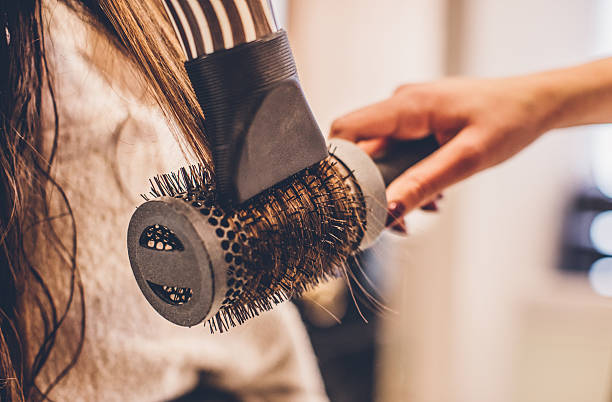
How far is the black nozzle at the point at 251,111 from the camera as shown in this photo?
8.9 inches

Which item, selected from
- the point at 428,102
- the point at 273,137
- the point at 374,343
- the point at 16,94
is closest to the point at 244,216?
the point at 273,137

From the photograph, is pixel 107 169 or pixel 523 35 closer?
pixel 107 169

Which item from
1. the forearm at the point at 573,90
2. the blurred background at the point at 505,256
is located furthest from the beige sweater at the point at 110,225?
the blurred background at the point at 505,256

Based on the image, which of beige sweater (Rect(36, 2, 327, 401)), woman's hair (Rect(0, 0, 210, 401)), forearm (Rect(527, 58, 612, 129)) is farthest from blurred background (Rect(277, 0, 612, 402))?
woman's hair (Rect(0, 0, 210, 401))

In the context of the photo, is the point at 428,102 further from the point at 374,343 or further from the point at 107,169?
the point at 374,343

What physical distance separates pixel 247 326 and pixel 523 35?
1.76 m

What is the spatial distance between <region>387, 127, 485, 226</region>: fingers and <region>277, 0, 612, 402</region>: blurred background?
1.11 metres

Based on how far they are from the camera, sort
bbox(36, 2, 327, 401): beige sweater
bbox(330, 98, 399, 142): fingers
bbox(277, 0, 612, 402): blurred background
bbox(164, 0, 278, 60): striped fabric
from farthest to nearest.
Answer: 1. bbox(277, 0, 612, 402): blurred background
2. bbox(330, 98, 399, 142): fingers
3. bbox(36, 2, 327, 401): beige sweater
4. bbox(164, 0, 278, 60): striped fabric

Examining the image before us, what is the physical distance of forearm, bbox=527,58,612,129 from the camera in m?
0.52

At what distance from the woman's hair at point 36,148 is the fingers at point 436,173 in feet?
0.64

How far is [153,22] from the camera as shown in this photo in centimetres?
29

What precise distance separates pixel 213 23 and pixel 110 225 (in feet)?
0.87

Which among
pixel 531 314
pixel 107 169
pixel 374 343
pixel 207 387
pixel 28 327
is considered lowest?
pixel 531 314

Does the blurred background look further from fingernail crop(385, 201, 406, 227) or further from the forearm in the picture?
fingernail crop(385, 201, 406, 227)
